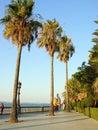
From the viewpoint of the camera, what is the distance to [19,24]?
103 ft

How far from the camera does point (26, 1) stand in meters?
31.0

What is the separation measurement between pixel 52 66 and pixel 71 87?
109 ft

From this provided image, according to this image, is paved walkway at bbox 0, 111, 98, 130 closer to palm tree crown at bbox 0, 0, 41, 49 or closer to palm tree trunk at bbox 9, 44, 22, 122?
palm tree trunk at bbox 9, 44, 22, 122

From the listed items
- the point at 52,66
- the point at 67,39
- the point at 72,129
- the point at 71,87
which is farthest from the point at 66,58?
the point at 72,129

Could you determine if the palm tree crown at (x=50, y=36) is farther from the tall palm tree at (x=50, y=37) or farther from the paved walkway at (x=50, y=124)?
the paved walkway at (x=50, y=124)

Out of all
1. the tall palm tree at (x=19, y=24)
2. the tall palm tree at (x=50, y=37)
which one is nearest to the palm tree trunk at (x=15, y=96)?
the tall palm tree at (x=19, y=24)

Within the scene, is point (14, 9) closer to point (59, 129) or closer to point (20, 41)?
point (20, 41)

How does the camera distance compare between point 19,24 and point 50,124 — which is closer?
point 50,124

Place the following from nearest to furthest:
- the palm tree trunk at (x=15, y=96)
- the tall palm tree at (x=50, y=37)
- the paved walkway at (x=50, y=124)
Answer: the paved walkway at (x=50, y=124) < the palm tree trunk at (x=15, y=96) < the tall palm tree at (x=50, y=37)

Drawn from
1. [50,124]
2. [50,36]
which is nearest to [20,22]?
[50,124]

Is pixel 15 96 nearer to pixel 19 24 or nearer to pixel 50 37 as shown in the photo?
pixel 19 24

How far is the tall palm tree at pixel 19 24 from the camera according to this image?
30.8 m

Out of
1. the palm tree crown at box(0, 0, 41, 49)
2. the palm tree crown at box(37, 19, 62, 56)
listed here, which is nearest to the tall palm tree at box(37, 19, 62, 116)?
the palm tree crown at box(37, 19, 62, 56)

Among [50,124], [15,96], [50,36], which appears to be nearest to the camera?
[50,124]
